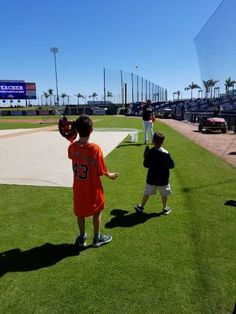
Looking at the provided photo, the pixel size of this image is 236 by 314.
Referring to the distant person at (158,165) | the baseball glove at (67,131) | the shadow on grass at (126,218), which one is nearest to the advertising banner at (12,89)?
the shadow on grass at (126,218)

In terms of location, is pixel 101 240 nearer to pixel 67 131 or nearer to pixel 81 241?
pixel 81 241

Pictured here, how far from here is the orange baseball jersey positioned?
397cm

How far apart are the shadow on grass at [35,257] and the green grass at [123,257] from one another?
11 millimetres

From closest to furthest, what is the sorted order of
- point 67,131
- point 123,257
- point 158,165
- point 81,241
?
point 123,257 → point 81,241 → point 67,131 → point 158,165

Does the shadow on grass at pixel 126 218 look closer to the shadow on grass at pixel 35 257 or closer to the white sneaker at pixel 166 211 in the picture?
the white sneaker at pixel 166 211

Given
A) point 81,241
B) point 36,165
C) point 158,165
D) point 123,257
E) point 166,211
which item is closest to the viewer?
point 123,257

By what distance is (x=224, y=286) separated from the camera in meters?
3.31

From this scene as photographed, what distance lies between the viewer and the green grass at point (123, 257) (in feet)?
10.2

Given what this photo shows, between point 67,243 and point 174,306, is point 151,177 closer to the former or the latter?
point 67,243

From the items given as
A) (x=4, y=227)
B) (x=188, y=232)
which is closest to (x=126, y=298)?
(x=188, y=232)

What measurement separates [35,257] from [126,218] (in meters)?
1.69

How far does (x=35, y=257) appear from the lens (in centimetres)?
397

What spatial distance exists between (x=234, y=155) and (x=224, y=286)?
350 inches

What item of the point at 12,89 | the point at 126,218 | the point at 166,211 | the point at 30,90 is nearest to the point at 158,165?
the point at 166,211
